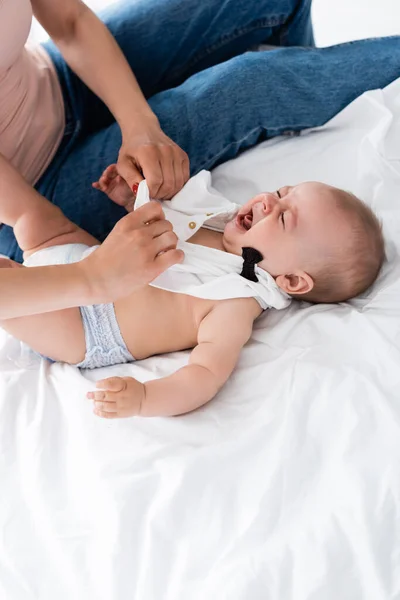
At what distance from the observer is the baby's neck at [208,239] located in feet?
3.97

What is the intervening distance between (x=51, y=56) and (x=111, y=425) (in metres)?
0.89

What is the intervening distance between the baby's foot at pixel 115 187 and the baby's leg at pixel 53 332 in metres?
0.25

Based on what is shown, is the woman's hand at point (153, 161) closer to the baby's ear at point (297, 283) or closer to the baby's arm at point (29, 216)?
the baby's arm at point (29, 216)

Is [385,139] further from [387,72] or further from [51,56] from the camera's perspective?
[51,56]

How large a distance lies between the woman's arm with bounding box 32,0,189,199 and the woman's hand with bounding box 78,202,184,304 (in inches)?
9.4

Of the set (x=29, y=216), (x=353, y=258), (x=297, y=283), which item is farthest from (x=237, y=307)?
(x=29, y=216)

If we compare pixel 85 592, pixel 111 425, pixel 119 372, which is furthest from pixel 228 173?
pixel 85 592

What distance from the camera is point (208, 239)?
1.22 metres

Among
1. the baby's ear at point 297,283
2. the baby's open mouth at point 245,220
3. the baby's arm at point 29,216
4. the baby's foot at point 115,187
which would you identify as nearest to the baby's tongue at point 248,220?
the baby's open mouth at point 245,220

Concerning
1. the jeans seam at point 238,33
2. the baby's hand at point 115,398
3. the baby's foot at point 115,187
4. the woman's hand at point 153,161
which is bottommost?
the baby's hand at point 115,398

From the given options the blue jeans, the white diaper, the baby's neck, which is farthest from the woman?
the white diaper

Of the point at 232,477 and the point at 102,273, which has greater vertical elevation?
the point at 102,273

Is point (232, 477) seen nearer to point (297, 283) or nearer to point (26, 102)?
point (297, 283)

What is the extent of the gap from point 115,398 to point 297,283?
411 millimetres
